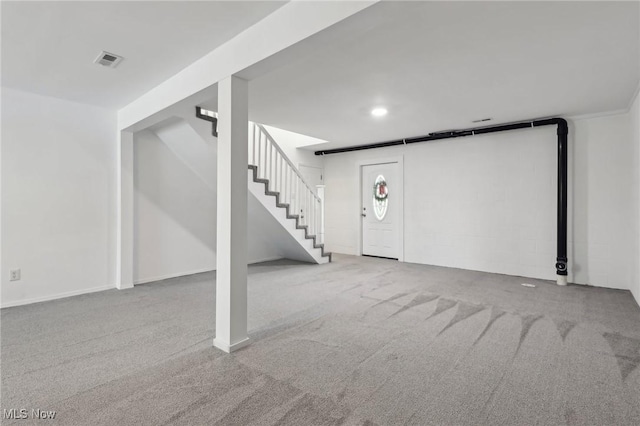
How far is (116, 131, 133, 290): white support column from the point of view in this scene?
4.35 metres

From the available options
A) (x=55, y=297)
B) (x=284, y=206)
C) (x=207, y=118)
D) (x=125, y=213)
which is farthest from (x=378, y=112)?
(x=55, y=297)

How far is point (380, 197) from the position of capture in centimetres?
673

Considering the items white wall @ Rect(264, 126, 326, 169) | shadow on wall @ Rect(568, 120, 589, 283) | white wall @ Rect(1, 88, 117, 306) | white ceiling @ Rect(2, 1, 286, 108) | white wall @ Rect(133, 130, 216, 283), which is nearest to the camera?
white ceiling @ Rect(2, 1, 286, 108)

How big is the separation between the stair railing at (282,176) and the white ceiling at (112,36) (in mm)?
1724

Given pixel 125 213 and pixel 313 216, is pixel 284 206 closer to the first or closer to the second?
pixel 313 216

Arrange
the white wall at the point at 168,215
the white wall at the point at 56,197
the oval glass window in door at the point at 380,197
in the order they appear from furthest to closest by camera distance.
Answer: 1. the oval glass window in door at the point at 380,197
2. the white wall at the point at 168,215
3. the white wall at the point at 56,197

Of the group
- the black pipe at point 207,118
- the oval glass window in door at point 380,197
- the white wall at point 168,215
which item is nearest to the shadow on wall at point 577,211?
the oval glass window in door at point 380,197

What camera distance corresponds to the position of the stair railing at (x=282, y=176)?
4.88m

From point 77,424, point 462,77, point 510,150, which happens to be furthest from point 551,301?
point 77,424

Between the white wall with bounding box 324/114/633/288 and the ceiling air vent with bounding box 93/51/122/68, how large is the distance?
487cm

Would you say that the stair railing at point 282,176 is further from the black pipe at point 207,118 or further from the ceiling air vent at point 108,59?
the ceiling air vent at point 108,59

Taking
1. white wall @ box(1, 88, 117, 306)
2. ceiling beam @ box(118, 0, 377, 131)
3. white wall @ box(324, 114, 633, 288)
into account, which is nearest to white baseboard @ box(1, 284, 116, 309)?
white wall @ box(1, 88, 117, 306)

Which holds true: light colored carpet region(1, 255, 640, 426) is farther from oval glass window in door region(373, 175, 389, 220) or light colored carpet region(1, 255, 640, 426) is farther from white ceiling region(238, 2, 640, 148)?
oval glass window in door region(373, 175, 389, 220)

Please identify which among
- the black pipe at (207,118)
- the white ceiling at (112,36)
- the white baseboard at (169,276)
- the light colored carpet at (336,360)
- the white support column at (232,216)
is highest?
the white ceiling at (112,36)
